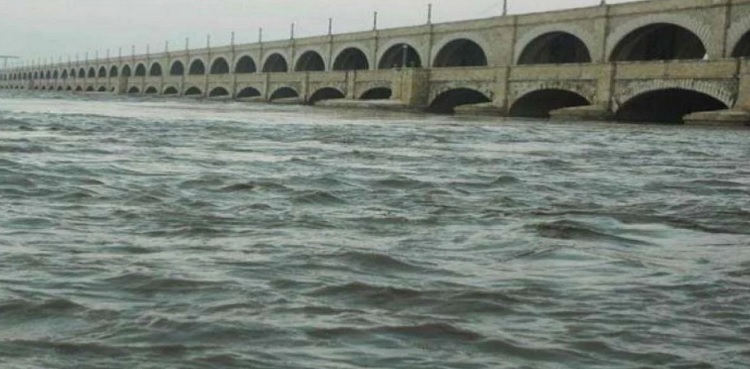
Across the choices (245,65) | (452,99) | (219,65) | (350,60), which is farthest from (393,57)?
(219,65)

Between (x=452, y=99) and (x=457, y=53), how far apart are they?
627 centimetres

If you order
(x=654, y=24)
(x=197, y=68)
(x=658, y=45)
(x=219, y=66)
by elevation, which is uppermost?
(x=654, y=24)

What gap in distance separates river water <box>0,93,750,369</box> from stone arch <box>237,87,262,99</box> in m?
71.4

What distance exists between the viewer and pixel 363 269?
527cm

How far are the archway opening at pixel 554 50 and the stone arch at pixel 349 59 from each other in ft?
64.7

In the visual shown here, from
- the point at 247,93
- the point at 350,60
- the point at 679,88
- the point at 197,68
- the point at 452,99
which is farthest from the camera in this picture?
the point at 197,68

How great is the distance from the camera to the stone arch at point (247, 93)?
82.3 m

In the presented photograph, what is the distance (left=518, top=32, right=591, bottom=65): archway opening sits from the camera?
49.8 metres

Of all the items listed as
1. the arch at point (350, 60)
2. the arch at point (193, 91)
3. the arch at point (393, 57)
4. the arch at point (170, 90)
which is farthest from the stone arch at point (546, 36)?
the arch at point (170, 90)

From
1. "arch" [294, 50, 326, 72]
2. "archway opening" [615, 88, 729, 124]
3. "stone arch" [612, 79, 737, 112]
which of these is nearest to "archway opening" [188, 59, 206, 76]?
"arch" [294, 50, 326, 72]

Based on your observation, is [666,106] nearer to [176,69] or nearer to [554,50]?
[554,50]

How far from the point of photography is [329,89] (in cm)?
6750

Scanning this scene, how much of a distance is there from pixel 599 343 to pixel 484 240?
8.51 ft

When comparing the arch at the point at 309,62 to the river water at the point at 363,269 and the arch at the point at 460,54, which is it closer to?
the arch at the point at 460,54
